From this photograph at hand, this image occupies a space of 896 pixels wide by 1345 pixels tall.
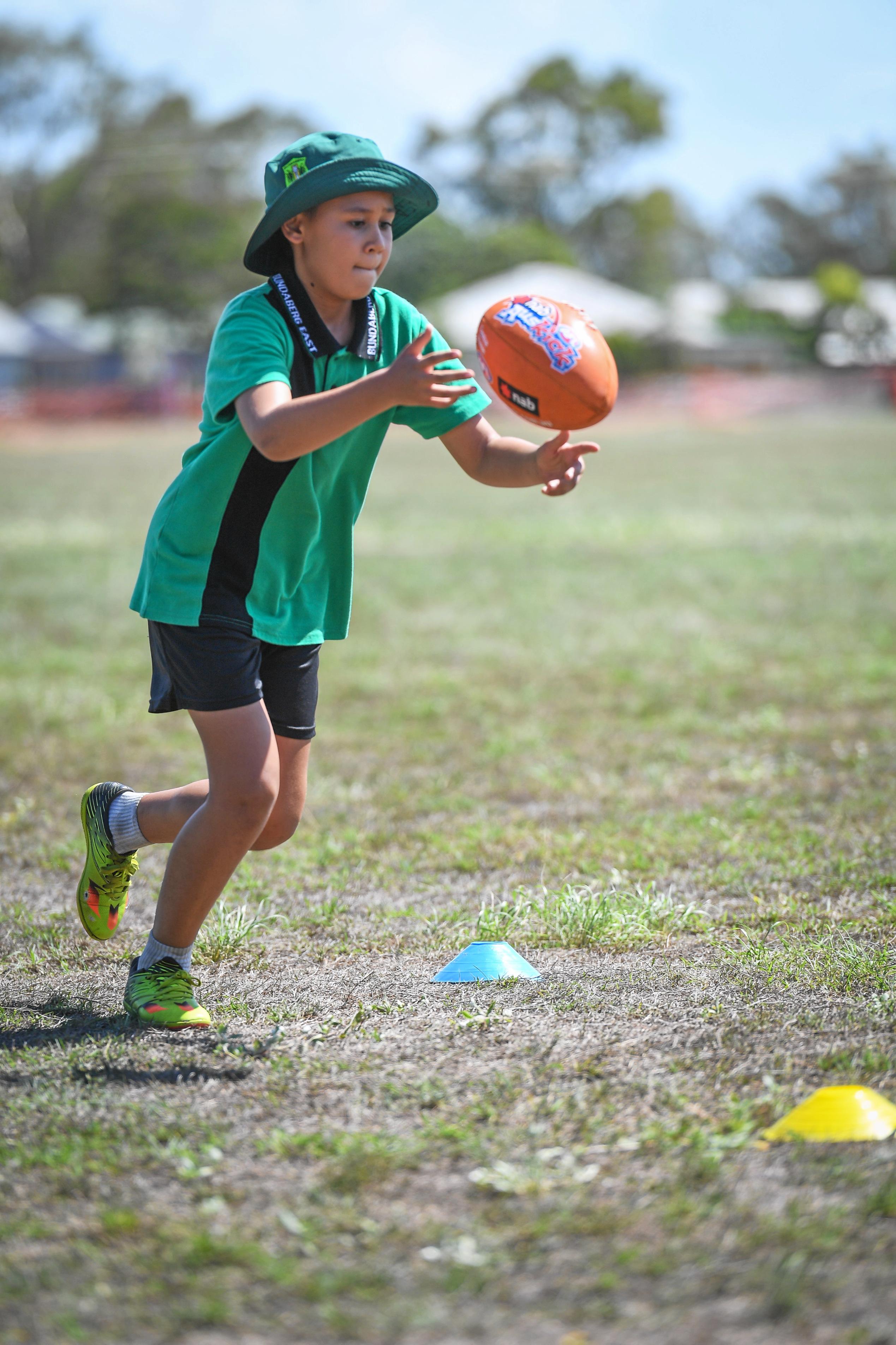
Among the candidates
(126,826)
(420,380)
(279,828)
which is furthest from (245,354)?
(126,826)

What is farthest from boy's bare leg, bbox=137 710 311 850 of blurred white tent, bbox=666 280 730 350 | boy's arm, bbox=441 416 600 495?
blurred white tent, bbox=666 280 730 350

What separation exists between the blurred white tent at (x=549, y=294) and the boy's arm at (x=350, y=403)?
144 ft

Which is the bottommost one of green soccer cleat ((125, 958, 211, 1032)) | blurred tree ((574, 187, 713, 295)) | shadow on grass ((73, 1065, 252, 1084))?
shadow on grass ((73, 1065, 252, 1084))

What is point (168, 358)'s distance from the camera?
60438 millimetres

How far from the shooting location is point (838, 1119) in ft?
8.11

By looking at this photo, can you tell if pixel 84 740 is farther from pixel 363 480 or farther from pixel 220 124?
pixel 220 124

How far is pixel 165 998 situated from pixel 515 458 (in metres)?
1.57

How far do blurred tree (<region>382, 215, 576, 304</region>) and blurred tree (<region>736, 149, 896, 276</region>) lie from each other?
4089 centimetres

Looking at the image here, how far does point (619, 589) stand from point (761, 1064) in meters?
7.68

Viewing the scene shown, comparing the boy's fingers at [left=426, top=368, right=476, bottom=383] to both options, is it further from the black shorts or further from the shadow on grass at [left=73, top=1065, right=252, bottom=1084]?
the shadow on grass at [left=73, top=1065, right=252, bottom=1084]

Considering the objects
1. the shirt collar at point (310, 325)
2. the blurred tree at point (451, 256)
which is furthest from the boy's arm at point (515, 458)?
the blurred tree at point (451, 256)

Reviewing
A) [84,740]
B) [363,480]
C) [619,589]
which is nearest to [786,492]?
[619,589]

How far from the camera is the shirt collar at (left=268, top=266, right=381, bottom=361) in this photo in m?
3.04

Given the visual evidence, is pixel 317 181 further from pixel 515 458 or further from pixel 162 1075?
pixel 162 1075
